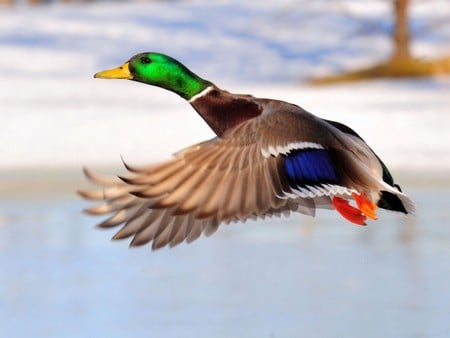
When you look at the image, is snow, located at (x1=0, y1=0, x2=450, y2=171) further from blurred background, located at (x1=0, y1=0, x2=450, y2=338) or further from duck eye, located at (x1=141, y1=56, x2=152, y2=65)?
duck eye, located at (x1=141, y1=56, x2=152, y2=65)

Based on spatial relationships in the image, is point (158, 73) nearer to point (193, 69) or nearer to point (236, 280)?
point (236, 280)

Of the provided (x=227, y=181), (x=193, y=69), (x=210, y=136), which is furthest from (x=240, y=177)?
(x=193, y=69)

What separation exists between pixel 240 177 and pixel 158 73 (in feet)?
2.47

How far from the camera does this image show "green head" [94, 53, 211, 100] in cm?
502

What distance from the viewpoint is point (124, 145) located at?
10.2 metres

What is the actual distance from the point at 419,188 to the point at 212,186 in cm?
409

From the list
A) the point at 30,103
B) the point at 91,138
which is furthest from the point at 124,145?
the point at 30,103

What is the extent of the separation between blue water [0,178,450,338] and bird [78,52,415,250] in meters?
0.61

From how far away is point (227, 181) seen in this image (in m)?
4.43

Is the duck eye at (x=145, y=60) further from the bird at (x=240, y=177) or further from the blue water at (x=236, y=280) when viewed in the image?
the blue water at (x=236, y=280)

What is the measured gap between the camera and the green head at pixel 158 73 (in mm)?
5020

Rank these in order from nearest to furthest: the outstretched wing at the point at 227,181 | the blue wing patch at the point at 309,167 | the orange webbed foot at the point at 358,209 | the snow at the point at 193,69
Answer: the outstretched wing at the point at 227,181 → the blue wing patch at the point at 309,167 → the orange webbed foot at the point at 358,209 → the snow at the point at 193,69

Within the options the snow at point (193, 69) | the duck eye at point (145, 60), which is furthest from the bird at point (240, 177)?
the snow at point (193, 69)

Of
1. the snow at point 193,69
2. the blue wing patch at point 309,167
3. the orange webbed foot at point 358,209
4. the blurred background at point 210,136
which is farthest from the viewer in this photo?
the snow at point 193,69
